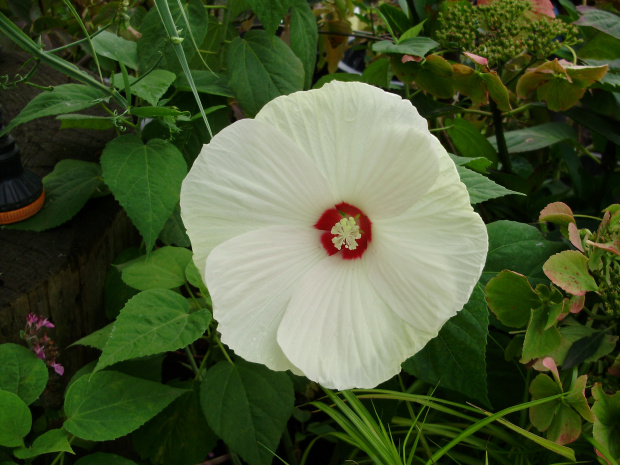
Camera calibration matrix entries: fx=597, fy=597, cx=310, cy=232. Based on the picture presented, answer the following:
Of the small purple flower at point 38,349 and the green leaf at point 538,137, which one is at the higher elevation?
the small purple flower at point 38,349

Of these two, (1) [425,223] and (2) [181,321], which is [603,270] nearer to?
(1) [425,223]

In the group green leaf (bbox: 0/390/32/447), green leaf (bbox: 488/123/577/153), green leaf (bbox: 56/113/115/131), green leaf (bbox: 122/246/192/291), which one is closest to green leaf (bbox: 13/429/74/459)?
green leaf (bbox: 0/390/32/447)

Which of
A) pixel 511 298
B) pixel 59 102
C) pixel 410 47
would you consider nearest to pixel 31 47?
pixel 59 102

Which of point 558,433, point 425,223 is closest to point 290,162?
point 425,223

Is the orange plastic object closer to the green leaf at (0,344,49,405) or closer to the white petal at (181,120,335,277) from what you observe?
the green leaf at (0,344,49,405)

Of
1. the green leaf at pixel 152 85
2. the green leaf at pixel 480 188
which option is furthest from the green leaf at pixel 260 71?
the green leaf at pixel 480 188

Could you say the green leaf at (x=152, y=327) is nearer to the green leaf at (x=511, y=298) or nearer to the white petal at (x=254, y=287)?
the white petal at (x=254, y=287)

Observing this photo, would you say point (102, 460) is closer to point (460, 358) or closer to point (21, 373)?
point (21, 373)
